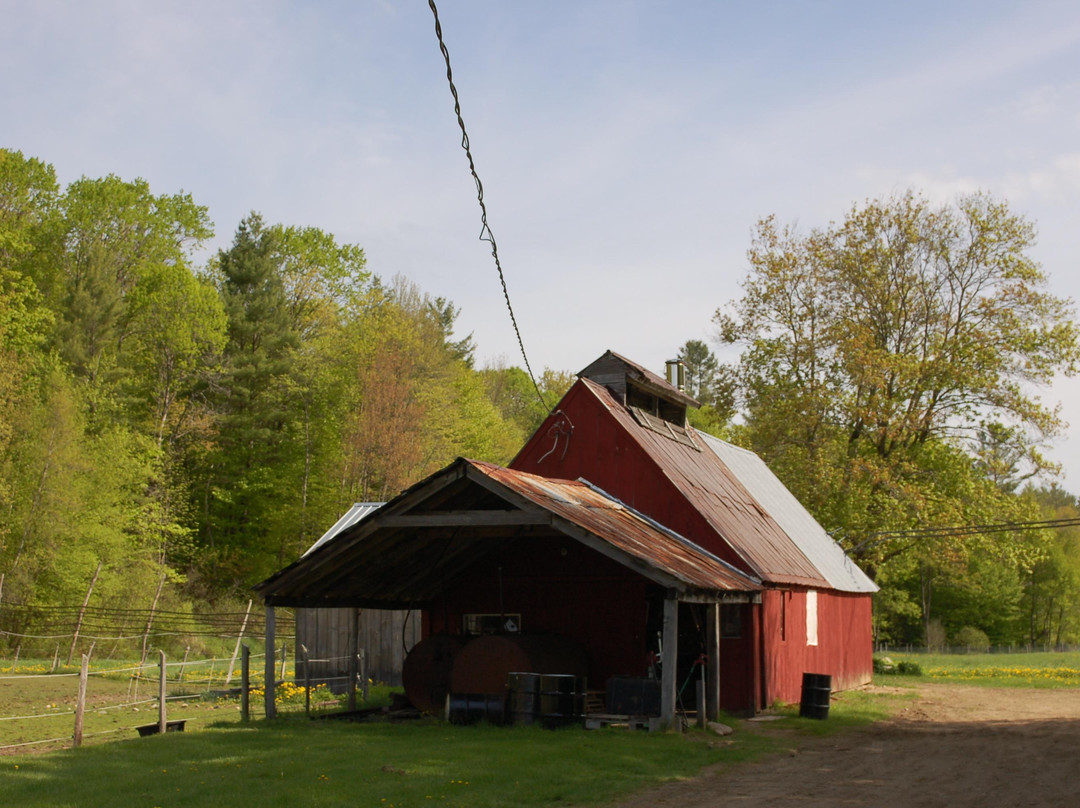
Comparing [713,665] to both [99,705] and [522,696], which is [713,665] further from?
[99,705]

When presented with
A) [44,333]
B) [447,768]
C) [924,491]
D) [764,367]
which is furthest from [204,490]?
[447,768]

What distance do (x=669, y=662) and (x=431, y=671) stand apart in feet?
15.8

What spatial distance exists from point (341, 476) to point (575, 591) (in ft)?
75.2

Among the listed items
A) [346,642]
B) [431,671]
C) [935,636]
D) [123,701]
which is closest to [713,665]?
[431,671]

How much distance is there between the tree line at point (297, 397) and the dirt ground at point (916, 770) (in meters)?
16.8

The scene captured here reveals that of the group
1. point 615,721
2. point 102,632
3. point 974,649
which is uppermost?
point 615,721

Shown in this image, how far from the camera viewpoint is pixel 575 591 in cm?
2067

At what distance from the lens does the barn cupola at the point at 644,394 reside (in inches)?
926

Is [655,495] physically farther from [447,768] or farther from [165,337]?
[165,337]

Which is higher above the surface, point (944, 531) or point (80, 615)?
point (944, 531)

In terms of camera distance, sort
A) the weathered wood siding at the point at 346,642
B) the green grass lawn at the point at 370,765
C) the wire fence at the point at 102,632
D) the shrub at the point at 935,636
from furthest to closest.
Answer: the shrub at the point at 935,636, the wire fence at the point at 102,632, the weathered wood siding at the point at 346,642, the green grass lawn at the point at 370,765

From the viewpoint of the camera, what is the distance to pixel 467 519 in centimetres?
1645

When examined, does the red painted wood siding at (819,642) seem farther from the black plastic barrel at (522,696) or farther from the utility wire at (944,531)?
the black plastic barrel at (522,696)

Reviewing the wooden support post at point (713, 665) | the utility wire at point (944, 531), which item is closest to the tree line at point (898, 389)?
the utility wire at point (944, 531)
